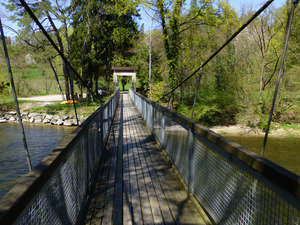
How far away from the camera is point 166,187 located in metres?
3.12

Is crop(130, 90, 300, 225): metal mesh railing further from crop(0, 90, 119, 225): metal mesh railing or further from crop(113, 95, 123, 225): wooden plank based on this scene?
crop(0, 90, 119, 225): metal mesh railing

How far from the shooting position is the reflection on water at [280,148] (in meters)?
10.4

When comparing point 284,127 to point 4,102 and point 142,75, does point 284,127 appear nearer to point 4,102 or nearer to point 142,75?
point 142,75

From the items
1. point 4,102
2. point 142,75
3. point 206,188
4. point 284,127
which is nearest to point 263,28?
point 284,127

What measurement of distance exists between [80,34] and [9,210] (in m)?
24.7

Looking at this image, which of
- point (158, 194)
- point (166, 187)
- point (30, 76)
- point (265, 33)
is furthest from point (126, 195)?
point (30, 76)

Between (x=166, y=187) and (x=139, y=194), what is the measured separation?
41cm

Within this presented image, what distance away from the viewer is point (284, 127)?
16.1 m

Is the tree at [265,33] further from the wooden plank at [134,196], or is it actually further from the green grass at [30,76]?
the green grass at [30,76]

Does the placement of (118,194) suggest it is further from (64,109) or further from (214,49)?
(64,109)

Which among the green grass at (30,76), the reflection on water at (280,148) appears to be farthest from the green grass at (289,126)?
the green grass at (30,76)

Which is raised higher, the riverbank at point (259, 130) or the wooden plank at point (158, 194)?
the wooden plank at point (158, 194)

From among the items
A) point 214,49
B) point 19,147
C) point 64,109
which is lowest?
point 19,147

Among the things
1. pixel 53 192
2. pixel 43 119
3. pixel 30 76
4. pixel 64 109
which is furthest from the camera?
pixel 30 76
